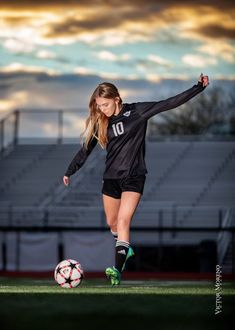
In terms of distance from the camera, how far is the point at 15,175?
83.2 ft

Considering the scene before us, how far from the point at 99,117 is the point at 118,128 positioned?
0.18 metres

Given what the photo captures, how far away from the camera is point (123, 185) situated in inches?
311

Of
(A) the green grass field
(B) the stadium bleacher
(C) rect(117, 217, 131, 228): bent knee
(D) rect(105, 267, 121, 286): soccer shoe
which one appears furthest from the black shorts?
(B) the stadium bleacher

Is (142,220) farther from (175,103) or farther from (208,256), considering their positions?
(175,103)

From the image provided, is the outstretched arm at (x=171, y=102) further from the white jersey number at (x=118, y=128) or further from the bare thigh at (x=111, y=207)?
the bare thigh at (x=111, y=207)

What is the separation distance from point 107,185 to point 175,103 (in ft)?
3.02

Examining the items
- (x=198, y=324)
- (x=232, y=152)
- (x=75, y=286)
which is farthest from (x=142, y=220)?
(x=198, y=324)

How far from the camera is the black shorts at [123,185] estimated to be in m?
7.85

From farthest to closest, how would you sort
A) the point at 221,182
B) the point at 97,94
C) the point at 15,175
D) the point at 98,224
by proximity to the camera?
the point at 15,175 → the point at 221,182 → the point at 98,224 → the point at 97,94

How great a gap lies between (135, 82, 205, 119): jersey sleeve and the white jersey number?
0.67ft

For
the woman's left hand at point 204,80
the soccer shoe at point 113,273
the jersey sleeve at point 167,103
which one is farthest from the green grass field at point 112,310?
the woman's left hand at point 204,80

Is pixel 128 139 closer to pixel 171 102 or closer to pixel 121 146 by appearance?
pixel 121 146

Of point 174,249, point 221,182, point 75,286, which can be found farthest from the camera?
point 221,182

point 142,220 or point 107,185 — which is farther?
point 142,220
